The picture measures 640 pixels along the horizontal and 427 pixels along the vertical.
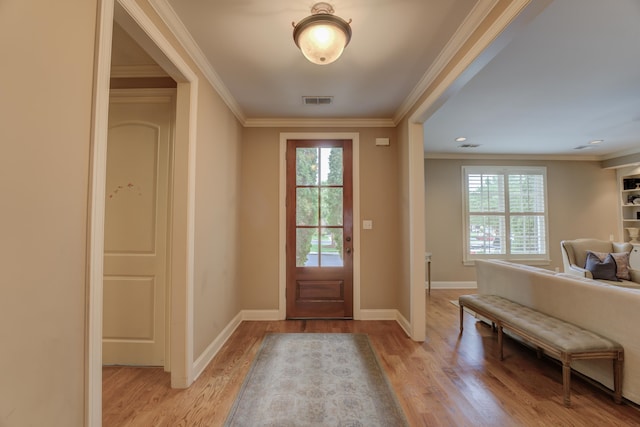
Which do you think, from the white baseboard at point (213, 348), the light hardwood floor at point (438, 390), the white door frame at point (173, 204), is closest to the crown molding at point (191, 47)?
the white door frame at point (173, 204)

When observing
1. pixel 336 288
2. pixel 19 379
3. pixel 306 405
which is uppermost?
pixel 19 379

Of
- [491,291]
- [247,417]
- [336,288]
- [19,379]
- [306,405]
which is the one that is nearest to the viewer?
[19,379]

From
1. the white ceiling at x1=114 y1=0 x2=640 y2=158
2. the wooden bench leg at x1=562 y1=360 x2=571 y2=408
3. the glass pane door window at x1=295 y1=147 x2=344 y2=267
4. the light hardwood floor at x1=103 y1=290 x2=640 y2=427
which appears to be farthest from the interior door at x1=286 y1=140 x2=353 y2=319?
the wooden bench leg at x1=562 y1=360 x2=571 y2=408

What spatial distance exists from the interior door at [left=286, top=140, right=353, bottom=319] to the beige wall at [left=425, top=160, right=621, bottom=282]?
2.56 metres

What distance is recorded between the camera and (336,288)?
3531 millimetres

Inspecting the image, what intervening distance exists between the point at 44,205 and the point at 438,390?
8.28ft

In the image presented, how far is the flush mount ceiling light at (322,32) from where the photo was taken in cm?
168

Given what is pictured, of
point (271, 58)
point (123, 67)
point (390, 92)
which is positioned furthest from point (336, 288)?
point (123, 67)

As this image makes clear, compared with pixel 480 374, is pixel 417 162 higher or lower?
higher

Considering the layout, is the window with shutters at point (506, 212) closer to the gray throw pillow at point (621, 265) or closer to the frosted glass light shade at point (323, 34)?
the gray throw pillow at point (621, 265)

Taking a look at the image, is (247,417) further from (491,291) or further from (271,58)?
→ (491,291)

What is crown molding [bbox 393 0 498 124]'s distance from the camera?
1.69m

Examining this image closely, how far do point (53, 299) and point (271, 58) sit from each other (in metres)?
2.08

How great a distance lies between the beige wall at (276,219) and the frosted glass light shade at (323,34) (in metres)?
1.83
